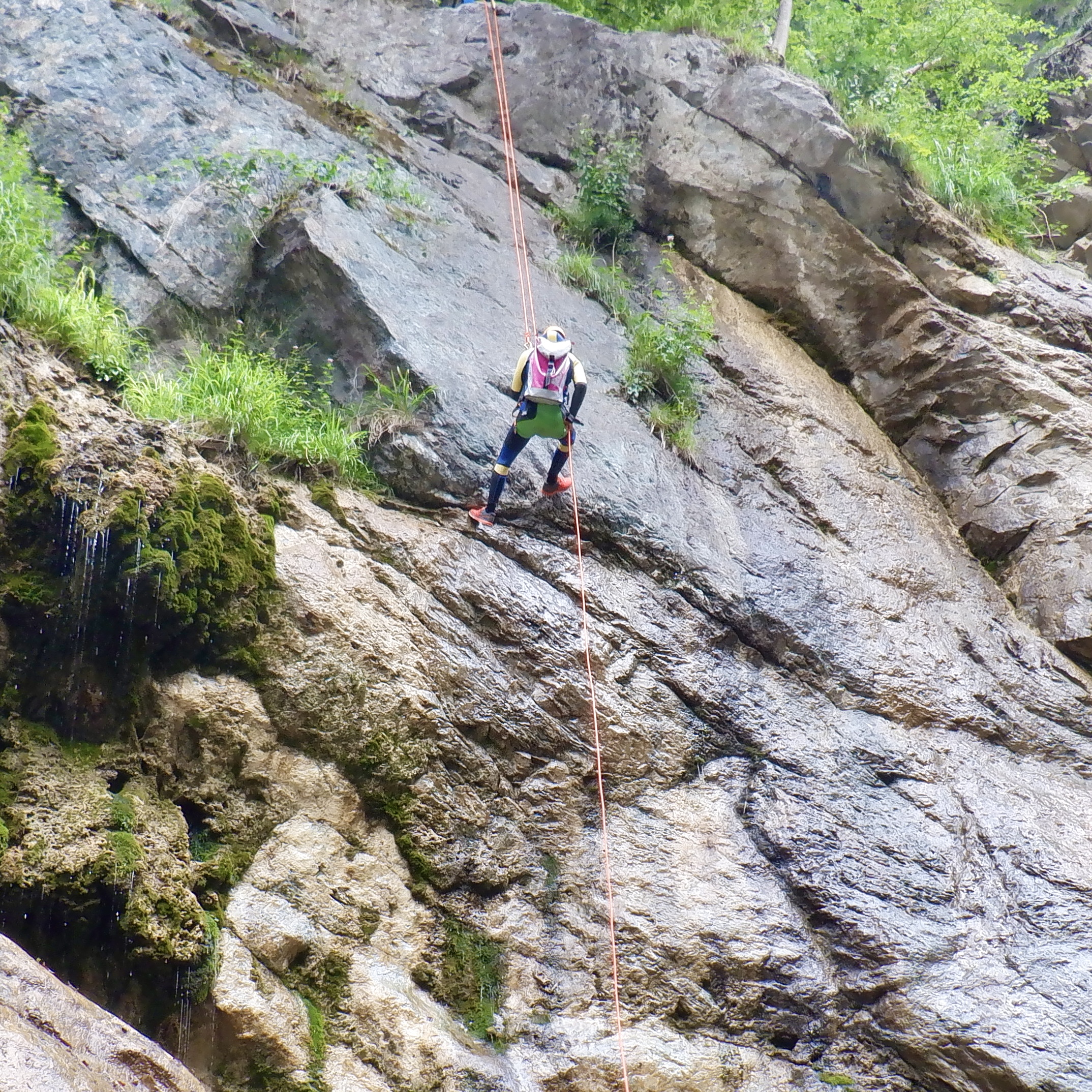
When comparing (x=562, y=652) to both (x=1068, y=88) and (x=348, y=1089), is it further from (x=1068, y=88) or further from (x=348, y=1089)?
(x=1068, y=88)

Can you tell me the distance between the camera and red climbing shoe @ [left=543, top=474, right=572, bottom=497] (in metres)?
7.42

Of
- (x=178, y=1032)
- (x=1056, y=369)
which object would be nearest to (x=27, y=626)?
(x=178, y=1032)

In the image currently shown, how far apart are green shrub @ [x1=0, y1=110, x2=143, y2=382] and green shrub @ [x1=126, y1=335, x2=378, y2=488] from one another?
1.00ft

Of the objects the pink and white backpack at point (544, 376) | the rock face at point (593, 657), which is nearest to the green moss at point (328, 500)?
the rock face at point (593, 657)

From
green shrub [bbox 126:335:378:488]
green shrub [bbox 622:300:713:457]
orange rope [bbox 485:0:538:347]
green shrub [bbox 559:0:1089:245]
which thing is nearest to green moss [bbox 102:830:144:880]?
green shrub [bbox 126:335:378:488]

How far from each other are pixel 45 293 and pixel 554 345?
11.5 feet

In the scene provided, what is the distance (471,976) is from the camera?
5.52 meters

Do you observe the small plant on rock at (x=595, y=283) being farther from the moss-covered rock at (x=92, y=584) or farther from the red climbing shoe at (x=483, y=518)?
the moss-covered rock at (x=92, y=584)

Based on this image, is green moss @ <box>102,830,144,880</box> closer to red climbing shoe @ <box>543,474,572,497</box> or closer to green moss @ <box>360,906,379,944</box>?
green moss @ <box>360,906,379,944</box>

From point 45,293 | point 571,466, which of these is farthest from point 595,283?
point 45,293

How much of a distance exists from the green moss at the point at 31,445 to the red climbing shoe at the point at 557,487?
3.48m

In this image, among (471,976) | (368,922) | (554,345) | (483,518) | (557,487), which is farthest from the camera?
(557,487)

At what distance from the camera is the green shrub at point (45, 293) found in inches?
252

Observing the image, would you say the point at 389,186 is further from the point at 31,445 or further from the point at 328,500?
the point at 31,445
